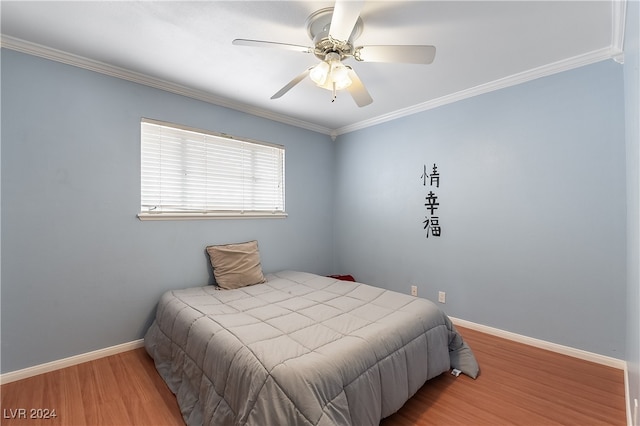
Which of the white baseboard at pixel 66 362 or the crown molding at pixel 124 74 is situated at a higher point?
the crown molding at pixel 124 74

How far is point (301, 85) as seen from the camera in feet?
8.98

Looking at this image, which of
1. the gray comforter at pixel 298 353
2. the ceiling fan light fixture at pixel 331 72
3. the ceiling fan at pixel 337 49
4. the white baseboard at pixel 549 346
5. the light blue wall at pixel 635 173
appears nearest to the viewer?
the light blue wall at pixel 635 173

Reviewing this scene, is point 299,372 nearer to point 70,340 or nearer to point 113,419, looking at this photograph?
point 113,419

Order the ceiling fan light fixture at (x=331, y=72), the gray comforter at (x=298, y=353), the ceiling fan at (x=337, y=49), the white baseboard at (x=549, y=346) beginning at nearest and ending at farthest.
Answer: the gray comforter at (x=298, y=353), the ceiling fan at (x=337, y=49), the ceiling fan light fixture at (x=331, y=72), the white baseboard at (x=549, y=346)

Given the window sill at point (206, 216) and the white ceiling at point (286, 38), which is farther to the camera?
the window sill at point (206, 216)

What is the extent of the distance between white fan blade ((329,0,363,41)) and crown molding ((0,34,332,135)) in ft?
6.01

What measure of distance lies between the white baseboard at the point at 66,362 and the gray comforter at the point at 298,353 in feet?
Answer: 0.84

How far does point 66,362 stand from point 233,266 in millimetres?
1427

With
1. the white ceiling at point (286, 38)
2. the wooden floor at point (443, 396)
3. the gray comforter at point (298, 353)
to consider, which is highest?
the white ceiling at point (286, 38)

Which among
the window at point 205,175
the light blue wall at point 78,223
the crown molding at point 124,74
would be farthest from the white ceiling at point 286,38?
the window at point 205,175

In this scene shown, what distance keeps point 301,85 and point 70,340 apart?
2.93 m

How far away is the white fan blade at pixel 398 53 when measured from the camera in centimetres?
164

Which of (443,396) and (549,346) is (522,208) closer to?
(549,346)

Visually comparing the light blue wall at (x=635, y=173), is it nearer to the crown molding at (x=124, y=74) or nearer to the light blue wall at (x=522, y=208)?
the light blue wall at (x=522, y=208)
